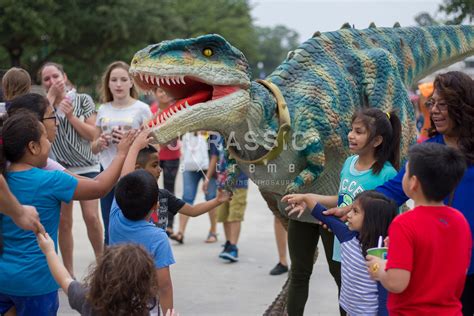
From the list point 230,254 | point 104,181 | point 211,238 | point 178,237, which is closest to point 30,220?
point 104,181

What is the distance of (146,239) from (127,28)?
21.0 meters

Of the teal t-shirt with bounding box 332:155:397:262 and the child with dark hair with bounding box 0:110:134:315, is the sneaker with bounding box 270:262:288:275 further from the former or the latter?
the child with dark hair with bounding box 0:110:134:315

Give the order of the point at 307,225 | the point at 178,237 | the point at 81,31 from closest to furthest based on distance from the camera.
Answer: the point at 307,225, the point at 178,237, the point at 81,31

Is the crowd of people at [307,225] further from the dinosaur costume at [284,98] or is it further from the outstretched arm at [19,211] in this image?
the dinosaur costume at [284,98]

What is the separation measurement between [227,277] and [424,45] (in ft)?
Result: 7.77

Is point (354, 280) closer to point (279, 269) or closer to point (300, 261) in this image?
point (300, 261)

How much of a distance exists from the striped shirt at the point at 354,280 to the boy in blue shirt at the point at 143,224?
736mm

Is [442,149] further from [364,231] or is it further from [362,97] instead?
[362,97]

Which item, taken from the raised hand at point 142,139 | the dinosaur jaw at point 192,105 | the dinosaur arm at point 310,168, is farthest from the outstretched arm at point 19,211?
the dinosaur arm at point 310,168

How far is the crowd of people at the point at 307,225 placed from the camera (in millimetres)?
2244

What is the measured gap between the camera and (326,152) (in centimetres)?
386

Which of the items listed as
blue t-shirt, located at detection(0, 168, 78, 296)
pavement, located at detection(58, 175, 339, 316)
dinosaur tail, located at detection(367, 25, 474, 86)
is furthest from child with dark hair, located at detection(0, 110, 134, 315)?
dinosaur tail, located at detection(367, 25, 474, 86)

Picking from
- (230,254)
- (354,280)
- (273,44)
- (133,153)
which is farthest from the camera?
(273,44)

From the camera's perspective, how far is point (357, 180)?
10.6 ft
